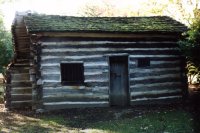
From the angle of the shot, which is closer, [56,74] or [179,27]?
[56,74]

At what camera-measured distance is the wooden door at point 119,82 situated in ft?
52.3

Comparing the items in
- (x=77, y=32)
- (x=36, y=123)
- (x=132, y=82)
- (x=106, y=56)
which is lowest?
(x=36, y=123)

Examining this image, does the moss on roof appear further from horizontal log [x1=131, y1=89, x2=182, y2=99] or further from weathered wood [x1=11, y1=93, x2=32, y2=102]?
weathered wood [x1=11, y1=93, x2=32, y2=102]

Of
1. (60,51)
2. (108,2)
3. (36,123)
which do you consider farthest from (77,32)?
(108,2)

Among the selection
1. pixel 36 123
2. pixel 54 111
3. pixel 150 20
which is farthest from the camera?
pixel 150 20

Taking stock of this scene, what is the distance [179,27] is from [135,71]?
308 centimetres

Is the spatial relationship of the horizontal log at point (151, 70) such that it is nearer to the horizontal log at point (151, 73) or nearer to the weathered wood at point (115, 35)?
the horizontal log at point (151, 73)

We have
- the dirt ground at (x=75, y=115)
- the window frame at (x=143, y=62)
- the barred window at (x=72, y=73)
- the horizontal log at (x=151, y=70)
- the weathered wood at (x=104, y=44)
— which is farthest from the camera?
the window frame at (x=143, y=62)

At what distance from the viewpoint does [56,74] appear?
15047mm

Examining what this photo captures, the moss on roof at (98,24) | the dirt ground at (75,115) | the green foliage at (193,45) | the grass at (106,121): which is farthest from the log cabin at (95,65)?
the green foliage at (193,45)

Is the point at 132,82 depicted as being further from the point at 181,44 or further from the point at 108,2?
the point at 108,2

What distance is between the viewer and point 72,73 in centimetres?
1534

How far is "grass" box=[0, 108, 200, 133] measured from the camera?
37.7ft

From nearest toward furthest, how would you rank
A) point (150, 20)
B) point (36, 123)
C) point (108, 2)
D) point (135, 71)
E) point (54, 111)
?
point (36, 123)
point (54, 111)
point (135, 71)
point (150, 20)
point (108, 2)
